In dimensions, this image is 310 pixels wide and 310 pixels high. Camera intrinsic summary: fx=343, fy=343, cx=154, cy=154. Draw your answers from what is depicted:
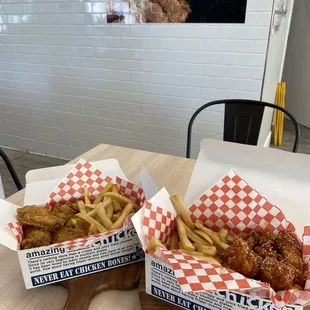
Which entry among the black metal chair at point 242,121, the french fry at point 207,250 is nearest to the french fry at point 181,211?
the french fry at point 207,250

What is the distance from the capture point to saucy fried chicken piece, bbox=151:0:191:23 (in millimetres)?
2475

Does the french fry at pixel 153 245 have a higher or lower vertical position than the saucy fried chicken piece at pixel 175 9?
lower

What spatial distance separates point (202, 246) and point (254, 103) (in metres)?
1.21

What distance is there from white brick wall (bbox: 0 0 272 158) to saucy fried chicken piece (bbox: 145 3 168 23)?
0.05 meters

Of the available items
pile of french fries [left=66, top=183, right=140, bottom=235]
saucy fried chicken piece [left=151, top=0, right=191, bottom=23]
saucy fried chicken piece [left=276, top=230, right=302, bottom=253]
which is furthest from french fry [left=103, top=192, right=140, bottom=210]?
saucy fried chicken piece [left=151, top=0, right=191, bottom=23]

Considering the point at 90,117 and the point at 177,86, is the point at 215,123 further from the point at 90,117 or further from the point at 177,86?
the point at 90,117

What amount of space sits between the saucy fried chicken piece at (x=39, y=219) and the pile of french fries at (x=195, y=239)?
0.26 metres

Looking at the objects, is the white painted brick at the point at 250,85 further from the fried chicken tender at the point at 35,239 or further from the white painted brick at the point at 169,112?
the fried chicken tender at the point at 35,239

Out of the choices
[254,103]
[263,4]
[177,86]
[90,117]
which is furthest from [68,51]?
[254,103]

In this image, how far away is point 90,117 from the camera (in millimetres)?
3229

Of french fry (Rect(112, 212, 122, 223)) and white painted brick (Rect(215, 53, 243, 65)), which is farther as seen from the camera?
white painted brick (Rect(215, 53, 243, 65))

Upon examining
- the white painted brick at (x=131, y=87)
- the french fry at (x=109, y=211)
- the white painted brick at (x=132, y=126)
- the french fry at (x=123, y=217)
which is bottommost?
the white painted brick at (x=132, y=126)

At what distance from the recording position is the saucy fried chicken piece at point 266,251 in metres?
0.71

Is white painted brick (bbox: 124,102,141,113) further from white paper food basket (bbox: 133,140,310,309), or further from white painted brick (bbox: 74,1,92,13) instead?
white paper food basket (bbox: 133,140,310,309)
